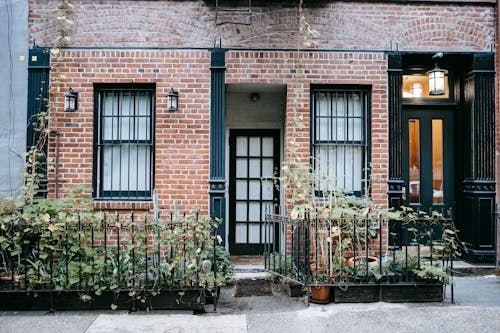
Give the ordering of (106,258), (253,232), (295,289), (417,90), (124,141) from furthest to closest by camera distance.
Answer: (253,232) < (417,90) < (124,141) < (295,289) < (106,258)

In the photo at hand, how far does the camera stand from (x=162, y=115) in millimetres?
6879

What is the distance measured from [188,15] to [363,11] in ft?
9.67

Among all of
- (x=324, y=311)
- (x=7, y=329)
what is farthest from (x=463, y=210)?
(x=7, y=329)

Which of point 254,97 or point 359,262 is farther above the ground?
point 254,97

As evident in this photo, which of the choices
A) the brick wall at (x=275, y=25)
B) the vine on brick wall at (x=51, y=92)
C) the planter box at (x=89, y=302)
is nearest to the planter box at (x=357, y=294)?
the planter box at (x=89, y=302)

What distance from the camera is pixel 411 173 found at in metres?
7.38

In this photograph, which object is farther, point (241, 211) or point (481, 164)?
point (241, 211)

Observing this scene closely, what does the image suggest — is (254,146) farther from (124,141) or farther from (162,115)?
(124,141)

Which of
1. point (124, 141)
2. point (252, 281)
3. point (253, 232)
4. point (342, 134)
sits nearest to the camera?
point (252, 281)

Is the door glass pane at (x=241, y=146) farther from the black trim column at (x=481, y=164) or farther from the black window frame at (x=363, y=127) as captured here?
the black trim column at (x=481, y=164)

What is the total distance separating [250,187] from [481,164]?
13.4ft

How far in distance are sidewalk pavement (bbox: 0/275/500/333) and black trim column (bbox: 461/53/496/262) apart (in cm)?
178

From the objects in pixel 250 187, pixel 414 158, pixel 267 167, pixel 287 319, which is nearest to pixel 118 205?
pixel 250 187

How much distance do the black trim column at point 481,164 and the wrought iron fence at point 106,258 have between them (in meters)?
4.54
